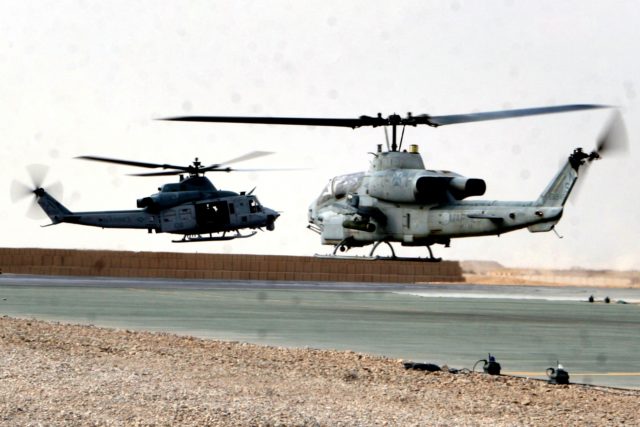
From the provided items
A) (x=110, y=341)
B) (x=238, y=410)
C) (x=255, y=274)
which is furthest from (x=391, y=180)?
(x=255, y=274)

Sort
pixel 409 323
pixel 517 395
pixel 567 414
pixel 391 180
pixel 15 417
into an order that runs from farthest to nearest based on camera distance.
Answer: pixel 391 180 < pixel 409 323 < pixel 517 395 < pixel 567 414 < pixel 15 417

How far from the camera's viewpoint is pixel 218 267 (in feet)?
219

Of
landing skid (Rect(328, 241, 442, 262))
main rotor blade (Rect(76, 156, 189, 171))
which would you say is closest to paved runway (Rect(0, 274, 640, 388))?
landing skid (Rect(328, 241, 442, 262))

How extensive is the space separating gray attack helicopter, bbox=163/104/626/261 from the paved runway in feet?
7.09

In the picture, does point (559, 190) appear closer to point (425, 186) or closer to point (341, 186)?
point (425, 186)

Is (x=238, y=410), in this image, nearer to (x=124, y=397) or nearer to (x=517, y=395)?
(x=124, y=397)

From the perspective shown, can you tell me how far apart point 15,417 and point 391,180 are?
26560 mm

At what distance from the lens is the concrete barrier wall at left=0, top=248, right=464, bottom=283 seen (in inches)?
2613

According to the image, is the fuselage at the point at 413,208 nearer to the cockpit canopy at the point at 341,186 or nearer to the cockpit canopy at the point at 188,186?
the cockpit canopy at the point at 341,186

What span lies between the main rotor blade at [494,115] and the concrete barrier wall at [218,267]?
31337 millimetres

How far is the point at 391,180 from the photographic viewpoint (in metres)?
36.5

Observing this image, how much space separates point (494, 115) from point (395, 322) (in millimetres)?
9820

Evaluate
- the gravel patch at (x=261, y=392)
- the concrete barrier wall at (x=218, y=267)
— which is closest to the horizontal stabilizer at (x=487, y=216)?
the gravel patch at (x=261, y=392)

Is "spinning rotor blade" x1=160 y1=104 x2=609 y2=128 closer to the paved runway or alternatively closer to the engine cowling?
the engine cowling
